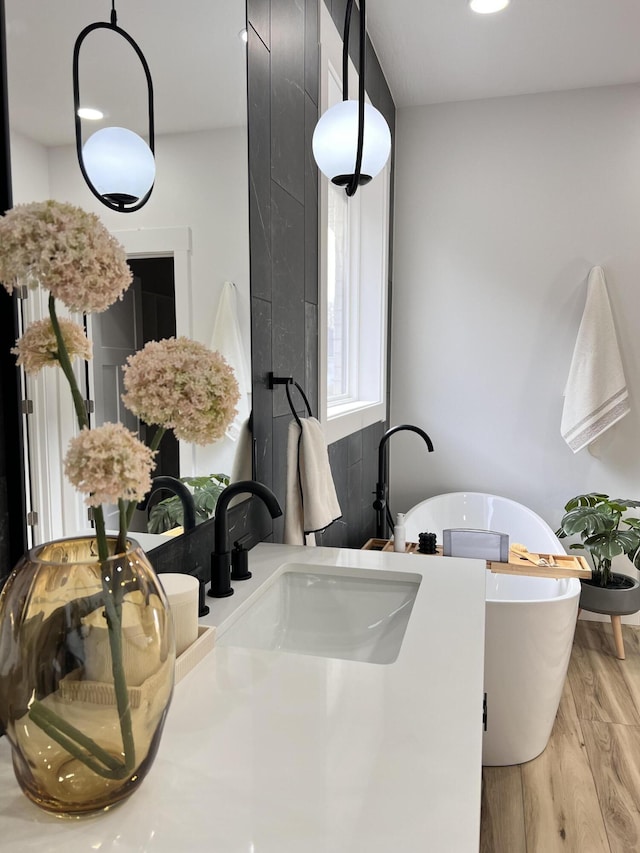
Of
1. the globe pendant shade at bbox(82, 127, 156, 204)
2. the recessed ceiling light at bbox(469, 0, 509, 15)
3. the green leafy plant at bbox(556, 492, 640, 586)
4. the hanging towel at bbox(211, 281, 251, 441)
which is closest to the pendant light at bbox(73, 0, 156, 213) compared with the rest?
the globe pendant shade at bbox(82, 127, 156, 204)

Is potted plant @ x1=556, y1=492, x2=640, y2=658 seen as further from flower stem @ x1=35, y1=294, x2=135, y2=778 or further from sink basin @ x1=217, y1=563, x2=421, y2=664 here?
flower stem @ x1=35, y1=294, x2=135, y2=778

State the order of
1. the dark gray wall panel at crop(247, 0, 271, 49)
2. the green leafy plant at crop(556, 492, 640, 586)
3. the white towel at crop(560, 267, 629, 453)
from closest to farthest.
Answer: the dark gray wall panel at crop(247, 0, 271, 49) < the green leafy plant at crop(556, 492, 640, 586) < the white towel at crop(560, 267, 629, 453)

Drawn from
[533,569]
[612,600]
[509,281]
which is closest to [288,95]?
[533,569]

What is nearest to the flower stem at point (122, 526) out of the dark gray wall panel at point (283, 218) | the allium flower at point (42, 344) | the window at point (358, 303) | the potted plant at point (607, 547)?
the allium flower at point (42, 344)

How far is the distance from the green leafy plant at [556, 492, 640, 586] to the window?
106 centimetres

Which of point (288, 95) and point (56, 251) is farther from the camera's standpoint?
point (288, 95)

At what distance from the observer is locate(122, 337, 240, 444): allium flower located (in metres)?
0.58

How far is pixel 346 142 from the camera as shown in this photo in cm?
145

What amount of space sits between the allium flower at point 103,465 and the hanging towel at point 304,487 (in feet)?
3.55

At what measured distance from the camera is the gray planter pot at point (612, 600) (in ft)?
9.56

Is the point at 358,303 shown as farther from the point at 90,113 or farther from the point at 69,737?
the point at 69,737

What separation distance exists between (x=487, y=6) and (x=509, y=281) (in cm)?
132

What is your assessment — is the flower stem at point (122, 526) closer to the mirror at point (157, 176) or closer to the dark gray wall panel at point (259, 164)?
the mirror at point (157, 176)

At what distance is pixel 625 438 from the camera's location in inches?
128
